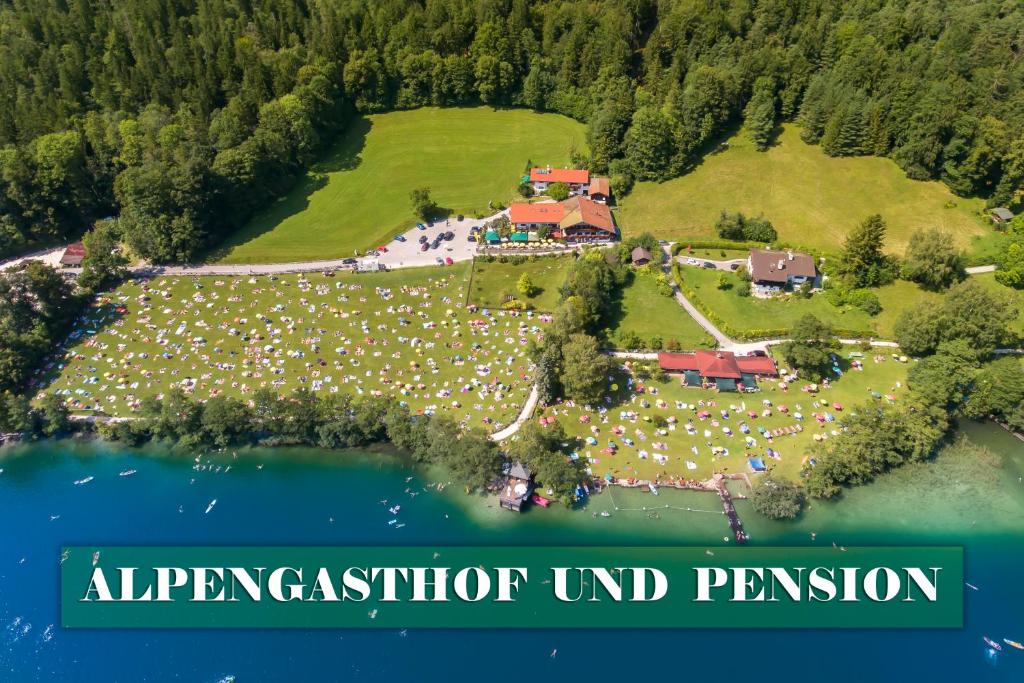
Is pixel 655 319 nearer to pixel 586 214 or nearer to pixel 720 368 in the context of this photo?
pixel 720 368

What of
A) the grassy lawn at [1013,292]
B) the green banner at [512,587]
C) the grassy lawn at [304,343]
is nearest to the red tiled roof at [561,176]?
the grassy lawn at [304,343]

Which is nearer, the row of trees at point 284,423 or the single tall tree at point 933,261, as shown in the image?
the row of trees at point 284,423

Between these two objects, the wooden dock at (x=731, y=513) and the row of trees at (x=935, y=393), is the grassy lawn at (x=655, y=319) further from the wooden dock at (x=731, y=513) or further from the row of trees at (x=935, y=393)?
the row of trees at (x=935, y=393)

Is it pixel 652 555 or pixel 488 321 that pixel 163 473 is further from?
pixel 652 555

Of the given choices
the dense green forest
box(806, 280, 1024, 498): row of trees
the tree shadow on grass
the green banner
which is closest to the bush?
box(806, 280, 1024, 498): row of trees

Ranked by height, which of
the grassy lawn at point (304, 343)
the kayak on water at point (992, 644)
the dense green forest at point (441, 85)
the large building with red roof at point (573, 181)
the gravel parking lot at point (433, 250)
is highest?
the dense green forest at point (441, 85)

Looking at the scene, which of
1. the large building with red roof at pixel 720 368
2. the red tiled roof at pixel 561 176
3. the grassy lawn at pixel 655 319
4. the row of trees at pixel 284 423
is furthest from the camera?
the red tiled roof at pixel 561 176

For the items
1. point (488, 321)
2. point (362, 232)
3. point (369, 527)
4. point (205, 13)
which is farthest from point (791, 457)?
point (205, 13)

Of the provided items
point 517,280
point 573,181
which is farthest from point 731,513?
point 573,181

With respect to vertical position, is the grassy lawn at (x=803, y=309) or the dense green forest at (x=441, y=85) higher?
the dense green forest at (x=441, y=85)
